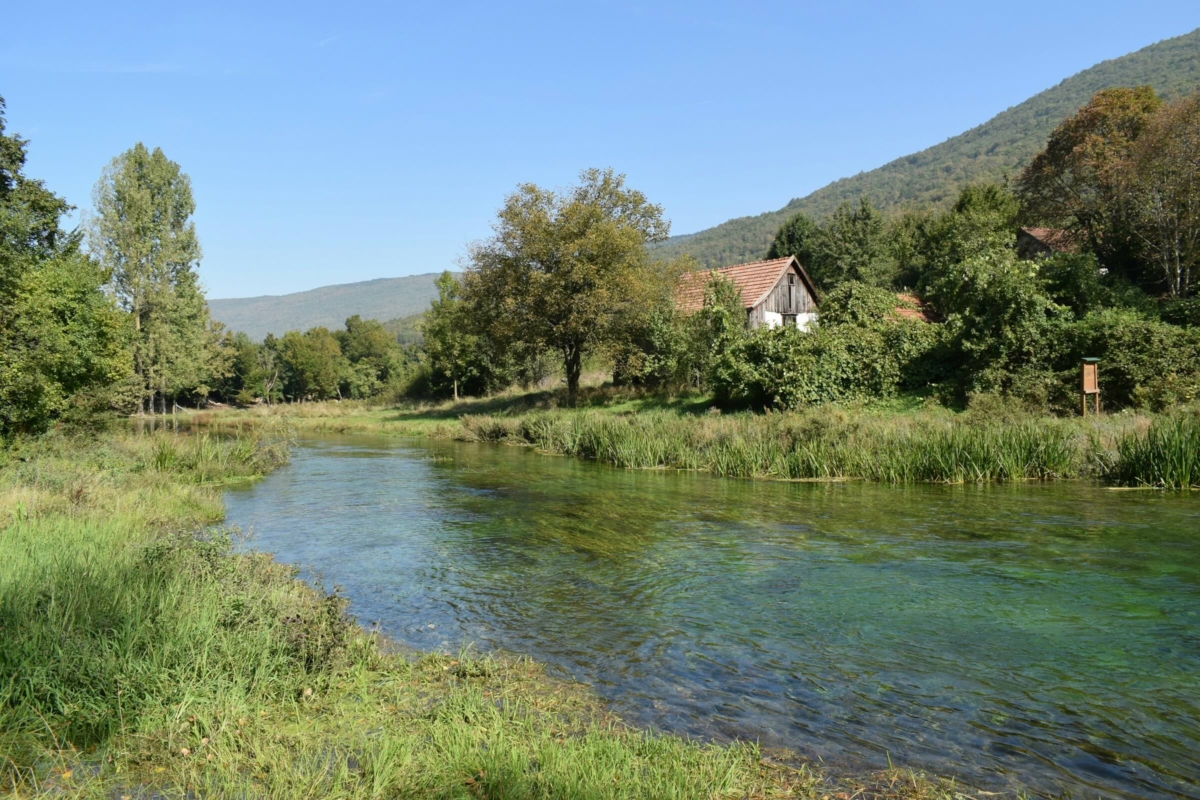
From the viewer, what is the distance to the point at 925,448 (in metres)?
18.4

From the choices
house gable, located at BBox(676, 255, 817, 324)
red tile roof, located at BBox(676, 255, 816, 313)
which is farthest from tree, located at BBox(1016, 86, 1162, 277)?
red tile roof, located at BBox(676, 255, 816, 313)

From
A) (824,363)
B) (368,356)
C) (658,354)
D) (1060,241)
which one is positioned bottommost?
(824,363)

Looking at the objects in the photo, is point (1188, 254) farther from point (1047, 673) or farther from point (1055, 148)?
point (1047, 673)

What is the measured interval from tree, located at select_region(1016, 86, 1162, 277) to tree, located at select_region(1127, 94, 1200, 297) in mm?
1386

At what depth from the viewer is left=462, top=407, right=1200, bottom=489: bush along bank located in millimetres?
16047

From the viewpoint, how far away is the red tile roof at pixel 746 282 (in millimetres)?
41094

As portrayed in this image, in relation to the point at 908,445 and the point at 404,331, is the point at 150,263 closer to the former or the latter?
the point at 908,445

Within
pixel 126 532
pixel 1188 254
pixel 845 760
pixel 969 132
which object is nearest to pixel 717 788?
pixel 845 760

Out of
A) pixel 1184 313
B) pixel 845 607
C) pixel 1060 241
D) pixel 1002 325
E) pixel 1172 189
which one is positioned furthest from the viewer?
pixel 1060 241

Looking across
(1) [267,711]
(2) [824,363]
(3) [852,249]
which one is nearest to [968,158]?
(3) [852,249]

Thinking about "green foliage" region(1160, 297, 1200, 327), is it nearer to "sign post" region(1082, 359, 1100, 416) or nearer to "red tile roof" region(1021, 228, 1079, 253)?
"sign post" region(1082, 359, 1100, 416)

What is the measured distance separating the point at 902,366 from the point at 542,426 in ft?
43.8

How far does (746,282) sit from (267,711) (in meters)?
→ 40.2

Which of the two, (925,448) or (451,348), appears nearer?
(925,448)
